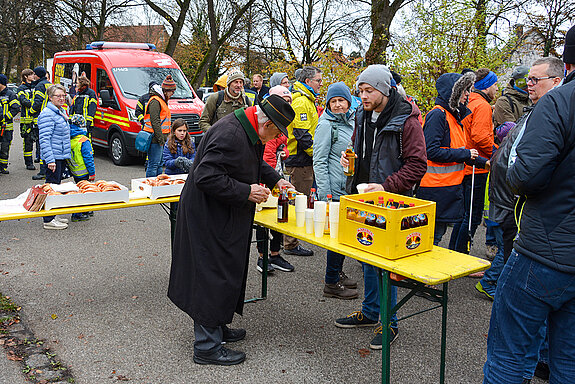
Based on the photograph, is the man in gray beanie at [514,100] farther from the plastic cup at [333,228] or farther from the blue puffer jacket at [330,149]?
the plastic cup at [333,228]

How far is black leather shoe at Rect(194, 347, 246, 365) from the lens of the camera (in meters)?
3.99

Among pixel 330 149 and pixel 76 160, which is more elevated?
pixel 330 149

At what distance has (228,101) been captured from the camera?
709 centimetres

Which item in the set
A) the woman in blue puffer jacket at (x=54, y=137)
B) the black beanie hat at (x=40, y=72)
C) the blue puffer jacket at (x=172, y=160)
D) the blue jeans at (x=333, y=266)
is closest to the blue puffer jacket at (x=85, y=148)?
the woman in blue puffer jacket at (x=54, y=137)

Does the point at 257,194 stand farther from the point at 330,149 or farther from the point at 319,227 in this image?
the point at 330,149

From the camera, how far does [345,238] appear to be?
3.74 meters

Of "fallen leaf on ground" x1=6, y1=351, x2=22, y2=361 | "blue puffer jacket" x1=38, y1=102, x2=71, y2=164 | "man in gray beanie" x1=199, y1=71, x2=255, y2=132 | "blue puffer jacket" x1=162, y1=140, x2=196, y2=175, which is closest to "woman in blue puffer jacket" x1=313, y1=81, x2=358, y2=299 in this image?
"man in gray beanie" x1=199, y1=71, x2=255, y2=132

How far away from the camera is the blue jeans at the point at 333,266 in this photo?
516cm

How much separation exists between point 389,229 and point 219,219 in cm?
122

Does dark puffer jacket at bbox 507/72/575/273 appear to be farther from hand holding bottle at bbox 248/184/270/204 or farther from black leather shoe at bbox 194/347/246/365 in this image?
black leather shoe at bbox 194/347/246/365

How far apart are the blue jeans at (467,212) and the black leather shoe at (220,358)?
3053 mm

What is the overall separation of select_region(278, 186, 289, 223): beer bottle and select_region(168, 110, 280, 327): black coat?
1.58 feet

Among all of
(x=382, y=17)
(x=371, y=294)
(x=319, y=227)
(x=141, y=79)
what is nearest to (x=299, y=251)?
(x=371, y=294)

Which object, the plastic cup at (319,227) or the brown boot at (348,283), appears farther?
the brown boot at (348,283)
